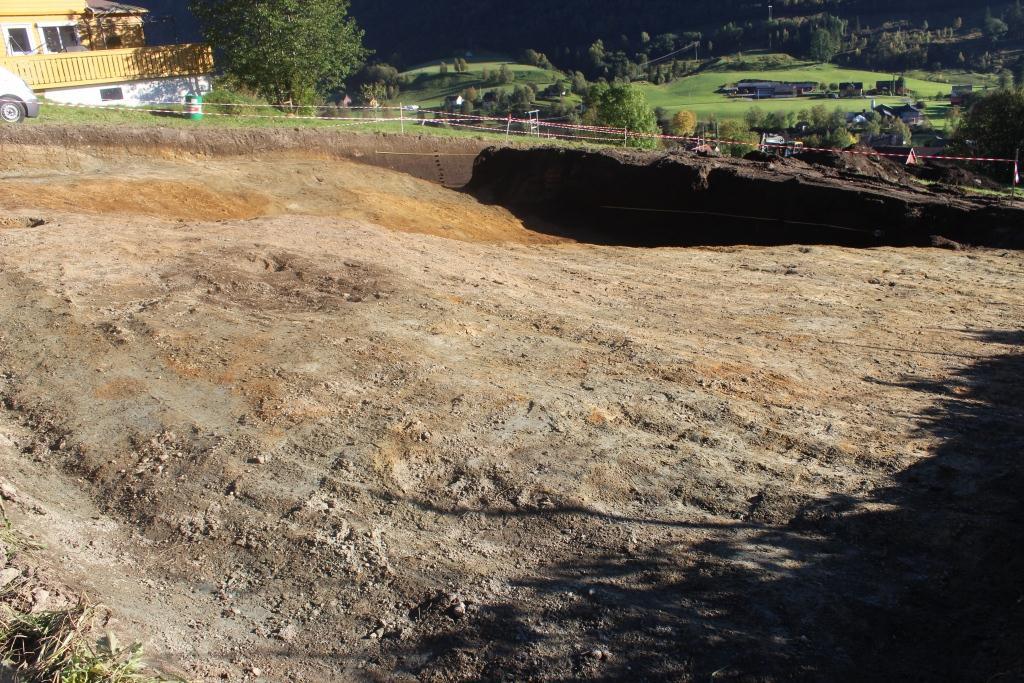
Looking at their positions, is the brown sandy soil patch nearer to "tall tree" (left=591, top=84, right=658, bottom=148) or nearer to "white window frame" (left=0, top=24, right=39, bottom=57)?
"tall tree" (left=591, top=84, right=658, bottom=148)

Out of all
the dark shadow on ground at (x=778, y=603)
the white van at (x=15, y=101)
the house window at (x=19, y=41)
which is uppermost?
the house window at (x=19, y=41)

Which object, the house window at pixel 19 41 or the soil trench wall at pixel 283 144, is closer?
the soil trench wall at pixel 283 144

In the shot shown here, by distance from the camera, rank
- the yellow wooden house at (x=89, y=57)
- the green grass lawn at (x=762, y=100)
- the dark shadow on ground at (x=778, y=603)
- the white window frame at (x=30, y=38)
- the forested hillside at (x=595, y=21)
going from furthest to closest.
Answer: the forested hillside at (x=595, y=21) → the green grass lawn at (x=762, y=100) → the white window frame at (x=30, y=38) → the yellow wooden house at (x=89, y=57) → the dark shadow on ground at (x=778, y=603)

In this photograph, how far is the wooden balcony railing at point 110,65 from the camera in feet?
95.2

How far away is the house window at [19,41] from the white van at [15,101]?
13287mm

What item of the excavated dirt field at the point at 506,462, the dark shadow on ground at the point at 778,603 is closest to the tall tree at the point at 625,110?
the excavated dirt field at the point at 506,462

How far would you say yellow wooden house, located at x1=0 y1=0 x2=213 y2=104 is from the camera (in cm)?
2966

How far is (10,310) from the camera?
381 inches

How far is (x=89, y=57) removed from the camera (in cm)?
2992

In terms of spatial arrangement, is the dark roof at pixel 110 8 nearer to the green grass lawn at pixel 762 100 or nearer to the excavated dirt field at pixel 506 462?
the excavated dirt field at pixel 506 462

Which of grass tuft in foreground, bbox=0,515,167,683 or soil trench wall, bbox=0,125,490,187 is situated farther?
soil trench wall, bbox=0,125,490,187

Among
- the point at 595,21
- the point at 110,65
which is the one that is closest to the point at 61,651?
the point at 110,65

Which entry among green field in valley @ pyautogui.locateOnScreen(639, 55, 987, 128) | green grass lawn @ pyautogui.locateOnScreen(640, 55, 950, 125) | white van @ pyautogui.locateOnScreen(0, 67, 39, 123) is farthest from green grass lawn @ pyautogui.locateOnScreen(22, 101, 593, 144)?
green grass lawn @ pyautogui.locateOnScreen(640, 55, 950, 125)

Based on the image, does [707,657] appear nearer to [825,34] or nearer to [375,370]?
[375,370]
